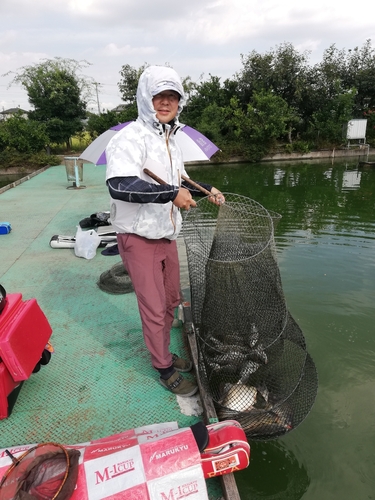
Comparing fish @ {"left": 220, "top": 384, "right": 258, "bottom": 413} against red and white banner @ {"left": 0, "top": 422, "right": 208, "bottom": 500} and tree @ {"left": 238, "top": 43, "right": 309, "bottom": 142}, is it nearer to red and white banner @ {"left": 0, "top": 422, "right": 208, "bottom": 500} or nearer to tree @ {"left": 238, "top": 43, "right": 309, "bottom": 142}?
red and white banner @ {"left": 0, "top": 422, "right": 208, "bottom": 500}

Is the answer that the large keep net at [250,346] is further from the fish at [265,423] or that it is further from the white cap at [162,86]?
the white cap at [162,86]

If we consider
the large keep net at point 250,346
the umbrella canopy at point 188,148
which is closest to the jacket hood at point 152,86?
Result: the large keep net at point 250,346

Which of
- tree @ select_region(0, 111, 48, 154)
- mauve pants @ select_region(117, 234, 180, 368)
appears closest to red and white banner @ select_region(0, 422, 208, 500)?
mauve pants @ select_region(117, 234, 180, 368)

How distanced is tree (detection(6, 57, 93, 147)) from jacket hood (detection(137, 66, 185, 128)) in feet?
68.7

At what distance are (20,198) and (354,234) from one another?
7707 millimetres

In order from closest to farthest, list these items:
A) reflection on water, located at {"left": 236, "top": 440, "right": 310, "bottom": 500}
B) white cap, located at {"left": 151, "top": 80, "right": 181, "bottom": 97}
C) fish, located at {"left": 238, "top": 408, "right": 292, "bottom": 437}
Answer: white cap, located at {"left": 151, "top": 80, "right": 181, "bottom": 97}, fish, located at {"left": 238, "top": 408, "right": 292, "bottom": 437}, reflection on water, located at {"left": 236, "top": 440, "right": 310, "bottom": 500}

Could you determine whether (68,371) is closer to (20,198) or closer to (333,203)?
(20,198)

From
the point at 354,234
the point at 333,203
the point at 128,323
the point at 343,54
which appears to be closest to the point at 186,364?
the point at 128,323

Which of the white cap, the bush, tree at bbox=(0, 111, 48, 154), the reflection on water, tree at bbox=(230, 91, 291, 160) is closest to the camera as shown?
the white cap

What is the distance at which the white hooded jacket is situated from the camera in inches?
64.1

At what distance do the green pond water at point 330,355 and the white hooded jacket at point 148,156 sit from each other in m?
1.74

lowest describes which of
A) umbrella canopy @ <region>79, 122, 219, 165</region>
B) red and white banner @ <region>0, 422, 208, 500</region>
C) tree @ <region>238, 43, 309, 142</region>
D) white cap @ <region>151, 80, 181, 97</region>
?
red and white banner @ <region>0, 422, 208, 500</region>

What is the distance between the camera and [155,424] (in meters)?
1.80

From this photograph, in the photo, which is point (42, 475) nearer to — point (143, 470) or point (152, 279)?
point (143, 470)
